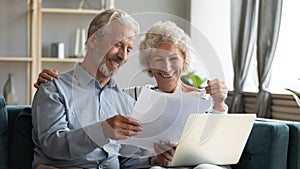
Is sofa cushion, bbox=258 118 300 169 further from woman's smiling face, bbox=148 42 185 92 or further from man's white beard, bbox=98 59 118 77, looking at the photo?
man's white beard, bbox=98 59 118 77

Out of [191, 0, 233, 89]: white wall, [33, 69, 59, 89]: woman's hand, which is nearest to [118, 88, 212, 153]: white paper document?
[33, 69, 59, 89]: woman's hand

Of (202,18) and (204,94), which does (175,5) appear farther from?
(204,94)

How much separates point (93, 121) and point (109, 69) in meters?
0.20

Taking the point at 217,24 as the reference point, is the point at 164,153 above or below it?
below

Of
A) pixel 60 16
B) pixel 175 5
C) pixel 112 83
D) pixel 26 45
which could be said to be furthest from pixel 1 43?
pixel 112 83

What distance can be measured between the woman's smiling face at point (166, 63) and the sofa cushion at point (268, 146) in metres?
0.43

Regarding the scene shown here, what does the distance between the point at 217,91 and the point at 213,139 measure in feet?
0.59

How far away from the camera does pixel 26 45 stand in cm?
515

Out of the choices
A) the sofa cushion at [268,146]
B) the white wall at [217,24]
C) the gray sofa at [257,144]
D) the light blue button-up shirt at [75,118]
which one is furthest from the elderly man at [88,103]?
the white wall at [217,24]

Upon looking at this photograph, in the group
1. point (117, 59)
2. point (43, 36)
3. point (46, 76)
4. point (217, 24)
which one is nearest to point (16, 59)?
point (43, 36)

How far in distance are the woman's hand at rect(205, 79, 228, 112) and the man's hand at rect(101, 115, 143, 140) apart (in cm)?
37

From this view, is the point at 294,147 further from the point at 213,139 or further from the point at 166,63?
the point at 166,63

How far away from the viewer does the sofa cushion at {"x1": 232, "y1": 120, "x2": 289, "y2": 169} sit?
2.28 metres

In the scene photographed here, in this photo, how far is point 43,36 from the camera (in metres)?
5.18
